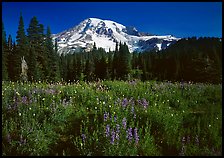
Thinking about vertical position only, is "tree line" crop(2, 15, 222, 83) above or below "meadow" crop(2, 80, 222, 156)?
above

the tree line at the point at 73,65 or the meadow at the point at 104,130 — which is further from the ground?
the tree line at the point at 73,65

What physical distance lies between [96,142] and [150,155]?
0.97 meters

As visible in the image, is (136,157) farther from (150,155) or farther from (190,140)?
(190,140)

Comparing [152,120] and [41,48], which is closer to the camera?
[152,120]

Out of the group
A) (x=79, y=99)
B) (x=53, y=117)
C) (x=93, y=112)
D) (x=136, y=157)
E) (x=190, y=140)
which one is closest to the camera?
(x=136, y=157)

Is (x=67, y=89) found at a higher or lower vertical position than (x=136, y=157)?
higher

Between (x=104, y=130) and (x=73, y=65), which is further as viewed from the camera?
(x=73, y=65)

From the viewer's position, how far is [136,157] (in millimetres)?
4500

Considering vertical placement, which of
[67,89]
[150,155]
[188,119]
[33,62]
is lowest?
[150,155]

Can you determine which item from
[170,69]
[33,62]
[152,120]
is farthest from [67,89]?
[170,69]

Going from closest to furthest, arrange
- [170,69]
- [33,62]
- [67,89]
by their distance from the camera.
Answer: [67,89] → [33,62] → [170,69]

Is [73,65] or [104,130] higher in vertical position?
[73,65]

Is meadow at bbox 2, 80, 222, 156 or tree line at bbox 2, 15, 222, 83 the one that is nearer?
meadow at bbox 2, 80, 222, 156

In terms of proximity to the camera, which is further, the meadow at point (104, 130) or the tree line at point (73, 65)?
the tree line at point (73, 65)
